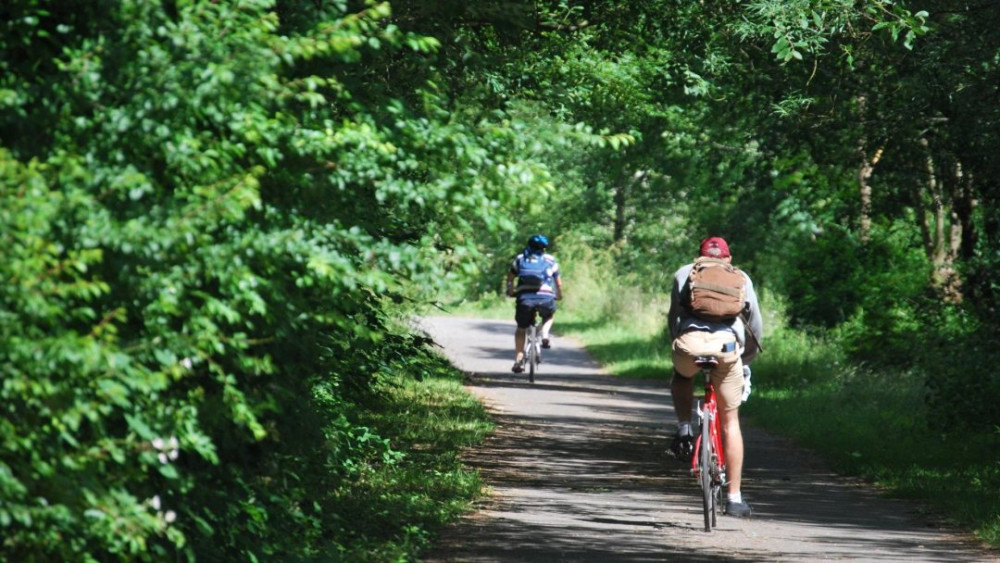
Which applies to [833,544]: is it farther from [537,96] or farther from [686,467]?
[537,96]

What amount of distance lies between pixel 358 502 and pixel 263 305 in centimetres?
445

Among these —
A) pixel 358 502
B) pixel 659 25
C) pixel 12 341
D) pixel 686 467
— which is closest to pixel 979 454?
pixel 686 467

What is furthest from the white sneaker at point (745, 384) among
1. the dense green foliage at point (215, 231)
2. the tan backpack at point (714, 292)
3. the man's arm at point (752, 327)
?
the dense green foliage at point (215, 231)

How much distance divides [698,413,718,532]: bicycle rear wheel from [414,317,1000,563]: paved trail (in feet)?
0.46

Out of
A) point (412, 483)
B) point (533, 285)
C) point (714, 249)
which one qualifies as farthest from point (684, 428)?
point (533, 285)

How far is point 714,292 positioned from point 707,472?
3.55ft

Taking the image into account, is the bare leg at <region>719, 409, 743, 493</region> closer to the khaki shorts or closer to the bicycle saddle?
the khaki shorts

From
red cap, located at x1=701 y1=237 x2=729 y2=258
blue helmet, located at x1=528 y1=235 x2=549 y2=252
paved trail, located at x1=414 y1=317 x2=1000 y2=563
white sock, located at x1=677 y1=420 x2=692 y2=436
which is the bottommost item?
paved trail, located at x1=414 y1=317 x2=1000 y2=563

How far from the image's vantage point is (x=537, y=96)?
13.6 metres

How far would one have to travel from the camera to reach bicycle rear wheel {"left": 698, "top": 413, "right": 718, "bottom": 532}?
9.60 meters

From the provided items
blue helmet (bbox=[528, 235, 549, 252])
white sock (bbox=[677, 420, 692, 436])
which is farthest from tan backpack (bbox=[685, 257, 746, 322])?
blue helmet (bbox=[528, 235, 549, 252])

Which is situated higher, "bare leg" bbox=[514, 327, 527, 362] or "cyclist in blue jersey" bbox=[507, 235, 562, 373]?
"cyclist in blue jersey" bbox=[507, 235, 562, 373]

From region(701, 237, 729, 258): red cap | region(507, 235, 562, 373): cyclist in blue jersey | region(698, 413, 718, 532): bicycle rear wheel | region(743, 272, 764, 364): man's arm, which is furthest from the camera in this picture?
region(507, 235, 562, 373): cyclist in blue jersey

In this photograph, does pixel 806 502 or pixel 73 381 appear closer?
pixel 73 381
